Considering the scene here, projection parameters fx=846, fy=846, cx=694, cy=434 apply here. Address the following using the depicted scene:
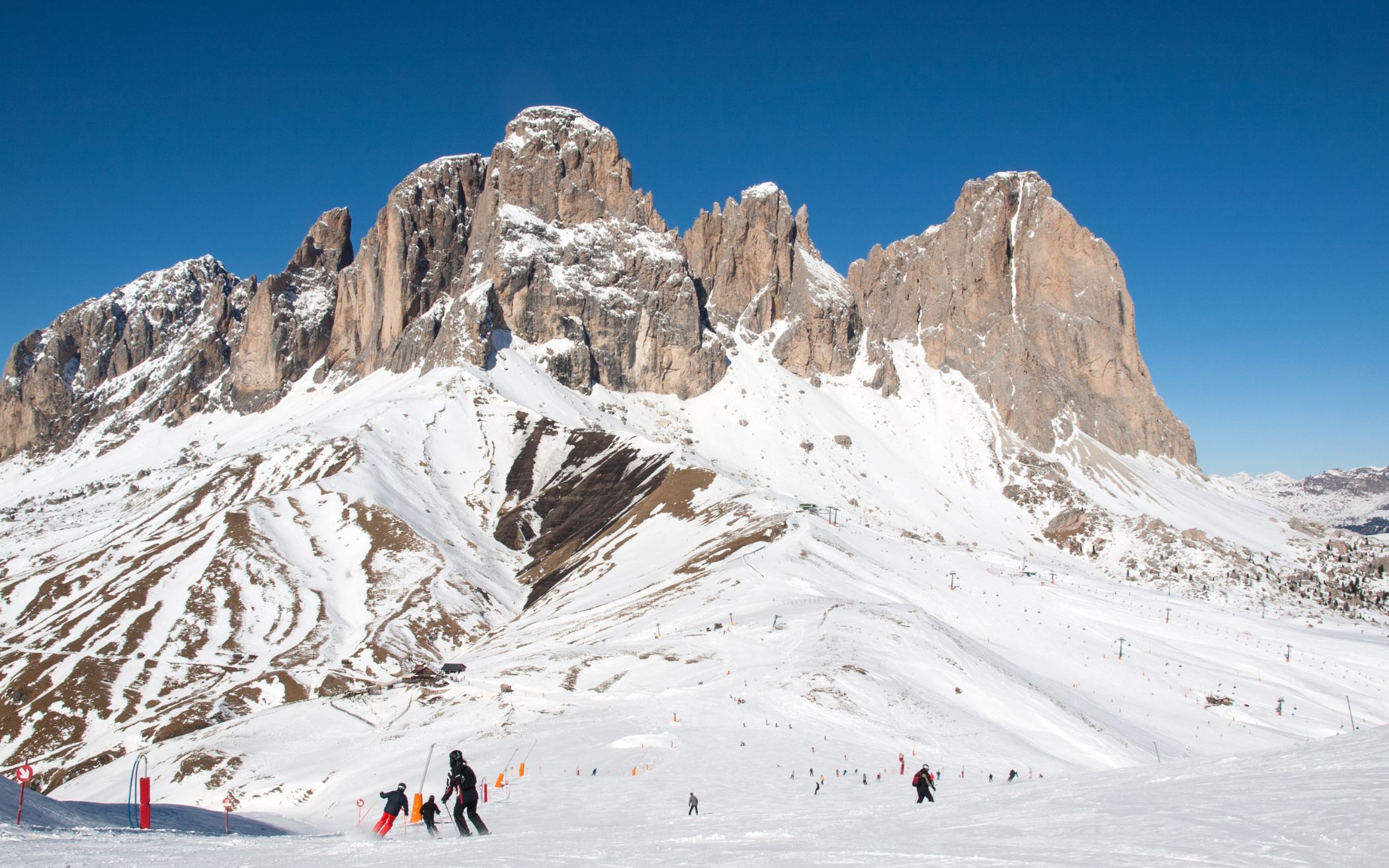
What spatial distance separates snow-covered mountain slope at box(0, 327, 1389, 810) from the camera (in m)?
41.2

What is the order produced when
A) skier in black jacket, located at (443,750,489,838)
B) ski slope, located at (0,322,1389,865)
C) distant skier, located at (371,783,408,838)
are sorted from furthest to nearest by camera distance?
1. distant skier, located at (371,783,408,838)
2. skier in black jacket, located at (443,750,489,838)
3. ski slope, located at (0,322,1389,865)

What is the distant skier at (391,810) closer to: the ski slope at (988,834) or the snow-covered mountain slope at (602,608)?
the ski slope at (988,834)

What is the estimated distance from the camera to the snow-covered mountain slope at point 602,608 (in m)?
41.2

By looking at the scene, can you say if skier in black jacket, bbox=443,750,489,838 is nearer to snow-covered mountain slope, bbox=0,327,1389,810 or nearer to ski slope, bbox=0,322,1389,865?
ski slope, bbox=0,322,1389,865

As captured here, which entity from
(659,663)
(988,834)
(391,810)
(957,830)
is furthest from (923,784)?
(659,663)

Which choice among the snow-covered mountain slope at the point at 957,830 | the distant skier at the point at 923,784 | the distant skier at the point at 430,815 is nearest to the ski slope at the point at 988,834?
the snow-covered mountain slope at the point at 957,830

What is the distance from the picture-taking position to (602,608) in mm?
79000

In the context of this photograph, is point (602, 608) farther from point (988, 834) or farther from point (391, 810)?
point (988, 834)

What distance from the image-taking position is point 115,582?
Answer: 107188 mm

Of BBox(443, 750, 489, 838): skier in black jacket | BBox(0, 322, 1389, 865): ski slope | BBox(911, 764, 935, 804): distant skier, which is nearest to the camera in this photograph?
BBox(0, 322, 1389, 865): ski slope

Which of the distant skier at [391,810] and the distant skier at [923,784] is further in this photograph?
the distant skier at [923,784]

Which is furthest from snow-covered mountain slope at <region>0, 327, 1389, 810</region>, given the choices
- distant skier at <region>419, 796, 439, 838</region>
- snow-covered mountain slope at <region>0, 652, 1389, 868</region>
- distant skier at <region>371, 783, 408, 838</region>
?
snow-covered mountain slope at <region>0, 652, 1389, 868</region>

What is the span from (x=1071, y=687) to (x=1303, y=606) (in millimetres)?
74451

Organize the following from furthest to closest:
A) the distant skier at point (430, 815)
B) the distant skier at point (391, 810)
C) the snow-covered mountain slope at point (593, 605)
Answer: the snow-covered mountain slope at point (593, 605)
the distant skier at point (391, 810)
the distant skier at point (430, 815)
